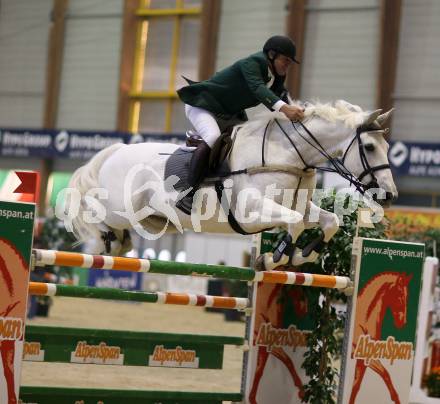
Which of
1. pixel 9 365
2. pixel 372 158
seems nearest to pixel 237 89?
pixel 372 158

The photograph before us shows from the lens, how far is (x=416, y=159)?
1412 centimetres

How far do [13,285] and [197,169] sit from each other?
5.60 feet

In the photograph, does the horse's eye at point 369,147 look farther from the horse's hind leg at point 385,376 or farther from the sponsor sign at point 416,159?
the sponsor sign at point 416,159

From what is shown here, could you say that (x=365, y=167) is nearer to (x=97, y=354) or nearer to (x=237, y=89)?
(x=237, y=89)

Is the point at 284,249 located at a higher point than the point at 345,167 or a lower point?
lower

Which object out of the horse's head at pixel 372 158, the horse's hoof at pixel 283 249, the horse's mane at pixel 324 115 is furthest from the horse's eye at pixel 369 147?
the horse's hoof at pixel 283 249

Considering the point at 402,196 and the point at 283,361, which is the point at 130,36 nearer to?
the point at 402,196

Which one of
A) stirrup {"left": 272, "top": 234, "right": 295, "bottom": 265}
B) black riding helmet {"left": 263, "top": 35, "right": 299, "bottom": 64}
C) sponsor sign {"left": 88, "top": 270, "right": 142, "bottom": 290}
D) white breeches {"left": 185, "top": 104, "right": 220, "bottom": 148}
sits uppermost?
black riding helmet {"left": 263, "top": 35, "right": 299, "bottom": 64}

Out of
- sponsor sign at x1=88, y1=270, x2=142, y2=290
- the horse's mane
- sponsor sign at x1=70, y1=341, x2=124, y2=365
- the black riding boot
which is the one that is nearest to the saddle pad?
the black riding boot

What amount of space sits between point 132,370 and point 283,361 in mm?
2453

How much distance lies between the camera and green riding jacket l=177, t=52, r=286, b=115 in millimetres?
4711

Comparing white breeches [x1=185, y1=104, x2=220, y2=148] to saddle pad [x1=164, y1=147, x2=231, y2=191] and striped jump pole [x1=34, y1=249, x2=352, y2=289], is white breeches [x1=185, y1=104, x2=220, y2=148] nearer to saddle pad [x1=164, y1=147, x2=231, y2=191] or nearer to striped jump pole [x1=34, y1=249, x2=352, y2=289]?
saddle pad [x1=164, y1=147, x2=231, y2=191]

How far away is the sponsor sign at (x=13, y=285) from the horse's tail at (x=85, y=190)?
200cm

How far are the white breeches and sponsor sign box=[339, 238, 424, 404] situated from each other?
3.40ft
